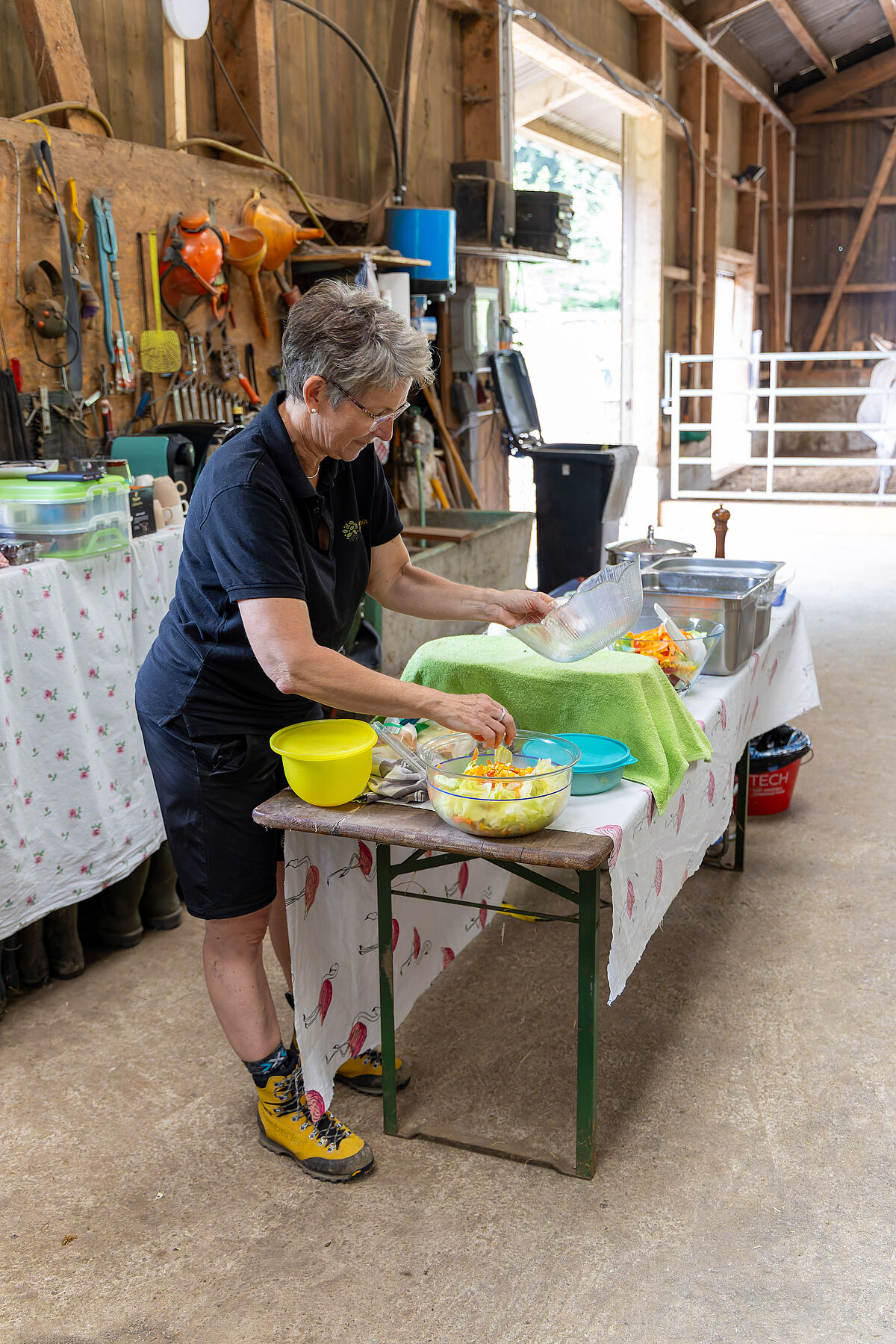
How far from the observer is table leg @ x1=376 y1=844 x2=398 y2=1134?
7.28 ft

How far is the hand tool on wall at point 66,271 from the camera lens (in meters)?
3.34

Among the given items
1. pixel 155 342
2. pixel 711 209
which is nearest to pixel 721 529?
pixel 155 342

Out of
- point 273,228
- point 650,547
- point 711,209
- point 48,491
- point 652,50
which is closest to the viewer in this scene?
point 48,491

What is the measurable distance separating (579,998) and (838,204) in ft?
46.2

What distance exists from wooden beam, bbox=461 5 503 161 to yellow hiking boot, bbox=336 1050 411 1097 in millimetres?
5660

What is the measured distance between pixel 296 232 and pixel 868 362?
37.6 ft

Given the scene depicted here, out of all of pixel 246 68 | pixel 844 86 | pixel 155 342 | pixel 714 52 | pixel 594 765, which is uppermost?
pixel 844 86

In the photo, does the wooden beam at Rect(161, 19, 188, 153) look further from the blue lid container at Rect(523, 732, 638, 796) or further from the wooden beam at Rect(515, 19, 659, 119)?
the wooden beam at Rect(515, 19, 659, 119)

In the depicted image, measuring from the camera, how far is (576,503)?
6258 millimetres

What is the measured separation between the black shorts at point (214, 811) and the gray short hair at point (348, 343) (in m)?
0.68

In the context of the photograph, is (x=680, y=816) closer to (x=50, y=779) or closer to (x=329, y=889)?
(x=329, y=889)

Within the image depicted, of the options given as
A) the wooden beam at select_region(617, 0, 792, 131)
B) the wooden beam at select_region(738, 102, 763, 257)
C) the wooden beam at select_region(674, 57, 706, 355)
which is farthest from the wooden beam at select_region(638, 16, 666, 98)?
the wooden beam at select_region(738, 102, 763, 257)

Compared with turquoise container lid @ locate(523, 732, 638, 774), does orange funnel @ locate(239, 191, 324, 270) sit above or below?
above

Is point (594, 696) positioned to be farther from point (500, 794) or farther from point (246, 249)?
point (246, 249)
